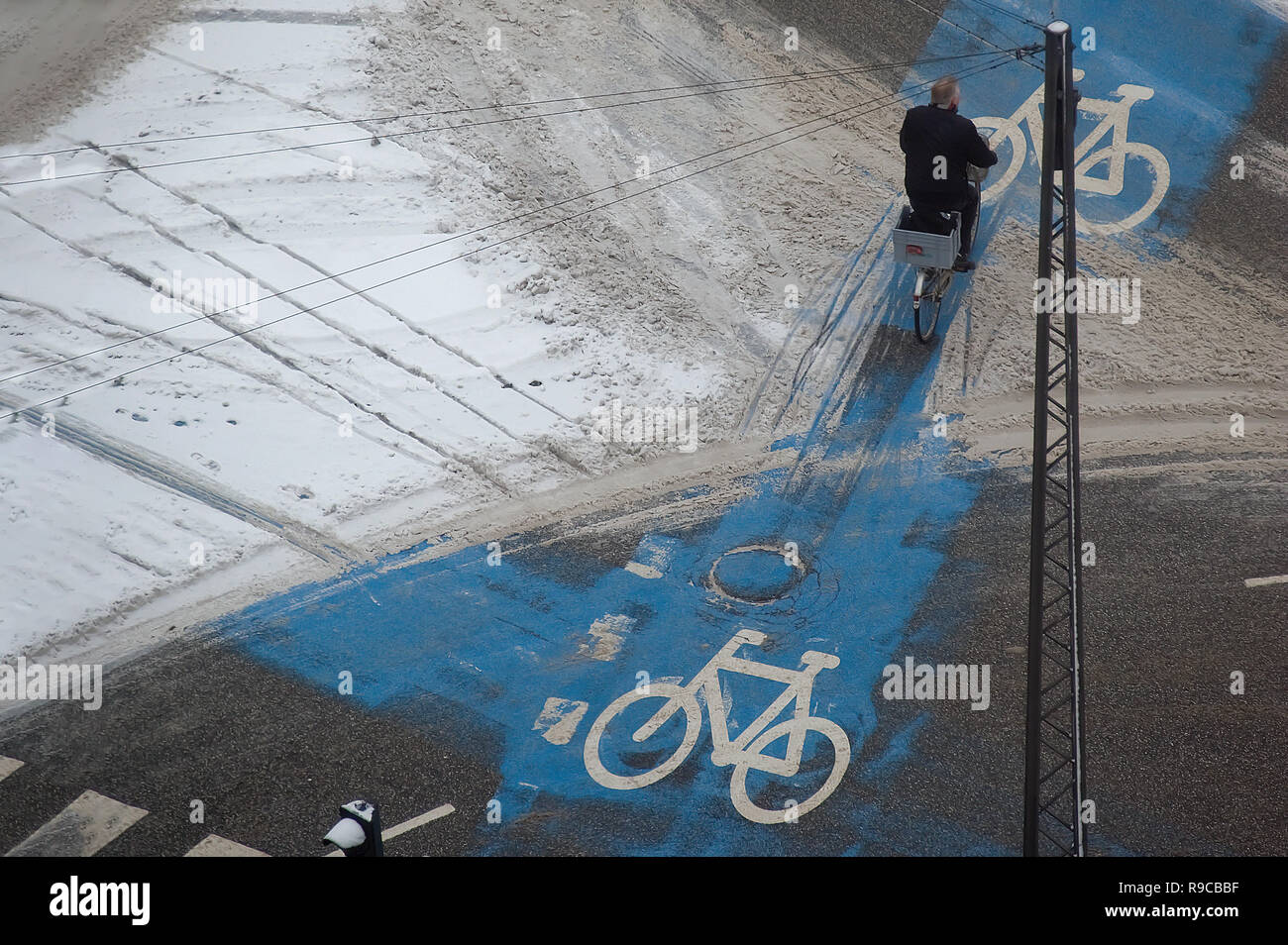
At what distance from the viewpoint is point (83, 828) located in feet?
28.7

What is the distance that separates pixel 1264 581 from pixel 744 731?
4.88m

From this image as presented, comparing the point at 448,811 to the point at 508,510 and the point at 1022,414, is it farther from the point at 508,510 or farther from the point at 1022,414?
the point at 1022,414

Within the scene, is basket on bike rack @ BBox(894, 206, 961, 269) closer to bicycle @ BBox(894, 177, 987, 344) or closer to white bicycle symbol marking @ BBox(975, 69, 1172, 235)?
bicycle @ BBox(894, 177, 987, 344)

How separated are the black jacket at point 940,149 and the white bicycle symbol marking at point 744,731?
16.7 ft

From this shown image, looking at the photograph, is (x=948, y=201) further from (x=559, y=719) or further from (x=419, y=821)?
(x=419, y=821)

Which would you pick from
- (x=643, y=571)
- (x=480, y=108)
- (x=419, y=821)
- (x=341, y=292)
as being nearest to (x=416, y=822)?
(x=419, y=821)

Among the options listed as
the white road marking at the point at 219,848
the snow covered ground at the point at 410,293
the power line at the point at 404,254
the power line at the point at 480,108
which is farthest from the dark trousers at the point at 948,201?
the white road marking at the point at 219,848

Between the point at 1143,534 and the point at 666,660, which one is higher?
the point at 1143,534

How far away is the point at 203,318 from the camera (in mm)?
13016

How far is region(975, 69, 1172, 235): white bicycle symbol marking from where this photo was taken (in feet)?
46.2

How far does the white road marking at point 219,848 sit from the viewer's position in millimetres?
8484

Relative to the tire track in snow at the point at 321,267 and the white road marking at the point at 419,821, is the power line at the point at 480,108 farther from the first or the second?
the white road marking at the point at 419,821
